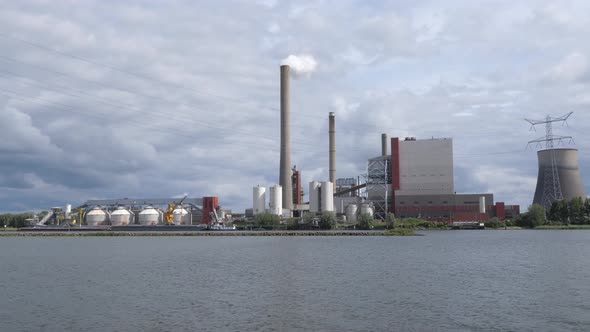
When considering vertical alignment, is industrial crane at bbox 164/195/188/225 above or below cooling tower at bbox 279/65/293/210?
below

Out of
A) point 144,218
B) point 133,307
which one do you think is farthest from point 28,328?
point 144,218

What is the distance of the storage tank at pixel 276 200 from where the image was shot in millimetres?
117875

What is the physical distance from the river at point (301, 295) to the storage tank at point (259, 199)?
263ft

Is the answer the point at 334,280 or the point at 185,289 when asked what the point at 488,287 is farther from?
the point at 185,289

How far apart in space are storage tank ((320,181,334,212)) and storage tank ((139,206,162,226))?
38.6 meters

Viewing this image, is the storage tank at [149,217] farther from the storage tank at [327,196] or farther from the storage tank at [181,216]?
the storage tank at [327,196]

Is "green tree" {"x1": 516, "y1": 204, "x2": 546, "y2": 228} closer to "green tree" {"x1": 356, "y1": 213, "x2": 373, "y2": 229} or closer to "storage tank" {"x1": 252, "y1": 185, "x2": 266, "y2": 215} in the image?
"green tree" {"x1": 356, "y1": 213, "x2": 373, "y2": 229}

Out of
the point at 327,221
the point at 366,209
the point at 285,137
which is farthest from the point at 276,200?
the point at 366,209

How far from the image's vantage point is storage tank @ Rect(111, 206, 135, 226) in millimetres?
133875

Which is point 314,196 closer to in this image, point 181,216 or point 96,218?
point 181,216

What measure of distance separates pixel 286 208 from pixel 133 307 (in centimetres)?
9928

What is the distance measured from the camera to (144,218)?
134 meters

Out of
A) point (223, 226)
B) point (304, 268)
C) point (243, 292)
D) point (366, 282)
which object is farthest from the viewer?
point (223, 226)

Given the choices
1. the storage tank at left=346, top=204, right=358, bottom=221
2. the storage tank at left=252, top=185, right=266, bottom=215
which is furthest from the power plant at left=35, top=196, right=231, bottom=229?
the storage tank at left=346, top=204, right=358, bottom=221
